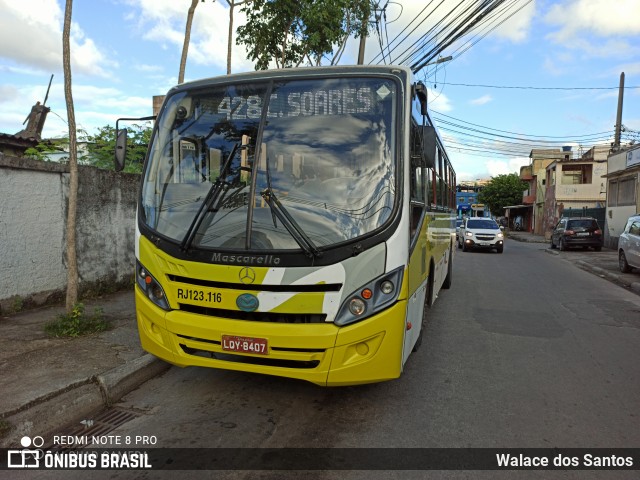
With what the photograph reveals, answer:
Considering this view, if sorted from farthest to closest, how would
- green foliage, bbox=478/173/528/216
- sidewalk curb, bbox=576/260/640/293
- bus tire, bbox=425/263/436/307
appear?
1. green foliage, bbox=478/173/528/216
2. sidewalk curb, bbox=576/260/640/293
3. bus tire, bbox=425/263/436/307

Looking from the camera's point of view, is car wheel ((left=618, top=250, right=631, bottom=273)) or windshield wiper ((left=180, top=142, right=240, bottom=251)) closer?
windshield wiper ((left=180, top=142, right=240, bottom=251))

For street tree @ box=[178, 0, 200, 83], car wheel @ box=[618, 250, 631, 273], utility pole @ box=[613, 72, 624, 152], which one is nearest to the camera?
street tree @ box=[178, 0, 200, 83]

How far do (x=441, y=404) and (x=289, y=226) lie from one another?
2.01m

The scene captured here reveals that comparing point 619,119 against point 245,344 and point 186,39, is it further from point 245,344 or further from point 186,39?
point 245,344

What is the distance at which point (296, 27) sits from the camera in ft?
40.2

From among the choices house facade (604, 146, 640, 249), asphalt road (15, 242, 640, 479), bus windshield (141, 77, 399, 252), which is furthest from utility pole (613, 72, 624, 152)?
bus windshield (141, 77, 399, 252)

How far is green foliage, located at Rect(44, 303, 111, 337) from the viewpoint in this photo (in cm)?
510

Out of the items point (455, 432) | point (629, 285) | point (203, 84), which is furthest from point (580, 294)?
point (203, 84)

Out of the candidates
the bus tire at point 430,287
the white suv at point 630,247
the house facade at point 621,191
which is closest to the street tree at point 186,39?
the bus tire at point 430,287

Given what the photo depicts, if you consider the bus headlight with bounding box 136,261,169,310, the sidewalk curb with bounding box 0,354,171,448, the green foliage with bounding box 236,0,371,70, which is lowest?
the sidewalk curb with bounding box 0,354,171,448

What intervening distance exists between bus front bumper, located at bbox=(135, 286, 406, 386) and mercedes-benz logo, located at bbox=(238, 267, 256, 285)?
1.01 feet

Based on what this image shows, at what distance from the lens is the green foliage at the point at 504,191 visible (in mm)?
61375

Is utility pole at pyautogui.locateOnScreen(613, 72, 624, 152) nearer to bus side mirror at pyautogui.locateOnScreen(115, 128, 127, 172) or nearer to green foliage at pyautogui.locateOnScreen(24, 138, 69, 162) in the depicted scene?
green foliage at pyautogui.locateOnScreen(24, 138, 69, 162)

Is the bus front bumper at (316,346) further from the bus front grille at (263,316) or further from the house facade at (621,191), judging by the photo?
the house facade at (621,191)
